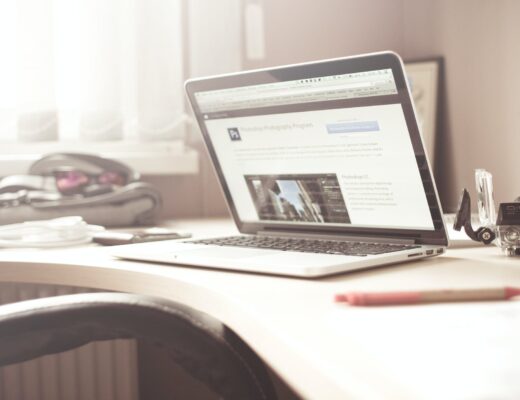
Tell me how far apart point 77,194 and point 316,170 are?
605 mm

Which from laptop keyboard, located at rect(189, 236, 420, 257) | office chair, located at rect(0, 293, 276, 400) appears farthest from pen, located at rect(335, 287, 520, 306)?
laptop keyboard, located at rect(189, 236, 420, 257)

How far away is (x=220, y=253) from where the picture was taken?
90 centimetres

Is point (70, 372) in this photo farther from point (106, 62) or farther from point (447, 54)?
point (447, 54)

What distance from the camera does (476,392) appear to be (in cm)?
40

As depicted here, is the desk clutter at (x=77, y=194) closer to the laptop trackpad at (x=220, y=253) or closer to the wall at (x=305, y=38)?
the wall at (x=305, y=38)

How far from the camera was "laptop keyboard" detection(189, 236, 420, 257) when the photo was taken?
2.89ft

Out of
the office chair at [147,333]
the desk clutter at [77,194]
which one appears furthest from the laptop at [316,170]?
the desk clutter at [77,194]

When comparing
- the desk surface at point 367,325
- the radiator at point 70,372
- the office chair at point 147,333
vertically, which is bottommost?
the radiator at point 70,372

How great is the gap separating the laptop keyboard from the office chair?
0.78 ft

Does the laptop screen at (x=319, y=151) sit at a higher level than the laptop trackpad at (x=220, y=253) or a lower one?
higher

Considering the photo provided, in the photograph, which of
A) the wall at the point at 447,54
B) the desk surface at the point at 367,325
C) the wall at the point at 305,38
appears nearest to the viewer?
the desk surface at the point at 367,325

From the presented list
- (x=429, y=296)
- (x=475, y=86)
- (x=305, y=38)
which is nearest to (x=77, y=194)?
(x=305, y=38)

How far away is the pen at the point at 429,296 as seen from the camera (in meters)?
0.61

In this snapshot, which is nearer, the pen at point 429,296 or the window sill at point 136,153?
the pen at point 429,296
